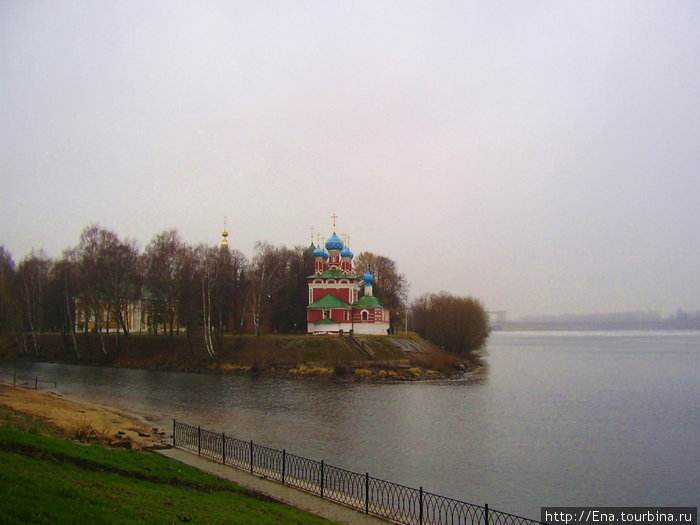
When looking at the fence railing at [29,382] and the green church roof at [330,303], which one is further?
the green church roof at [330,303]

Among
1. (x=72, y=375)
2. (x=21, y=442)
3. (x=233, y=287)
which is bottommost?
(x=72, y=375)

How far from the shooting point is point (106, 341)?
66812mm

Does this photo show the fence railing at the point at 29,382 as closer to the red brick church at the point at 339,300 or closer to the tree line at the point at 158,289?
the tree line at the point at 158,289

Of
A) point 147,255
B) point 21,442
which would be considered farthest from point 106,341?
point 21,442

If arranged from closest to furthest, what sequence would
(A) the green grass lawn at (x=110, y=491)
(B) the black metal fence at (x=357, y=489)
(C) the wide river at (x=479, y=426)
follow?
(A) the green grass lawn at (x=110, y=491) → (B) the black metal fence at (x=357, y=489) → (C) the wide river at (x=479, y=426)

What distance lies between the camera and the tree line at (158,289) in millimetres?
59656

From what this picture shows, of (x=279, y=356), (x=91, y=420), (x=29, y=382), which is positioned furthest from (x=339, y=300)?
(x=91, y=420)

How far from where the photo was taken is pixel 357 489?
16.4m

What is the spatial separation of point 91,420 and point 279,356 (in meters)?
31.5

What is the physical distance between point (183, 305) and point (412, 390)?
1069 inches

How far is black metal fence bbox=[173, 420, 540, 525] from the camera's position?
571 inches

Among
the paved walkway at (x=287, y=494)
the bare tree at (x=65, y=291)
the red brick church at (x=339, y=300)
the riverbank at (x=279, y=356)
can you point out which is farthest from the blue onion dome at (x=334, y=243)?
the paved walkway at (x=287, y=494)

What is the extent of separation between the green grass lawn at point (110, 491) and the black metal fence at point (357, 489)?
6.38 feet

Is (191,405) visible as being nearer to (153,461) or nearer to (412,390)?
(412,390)
